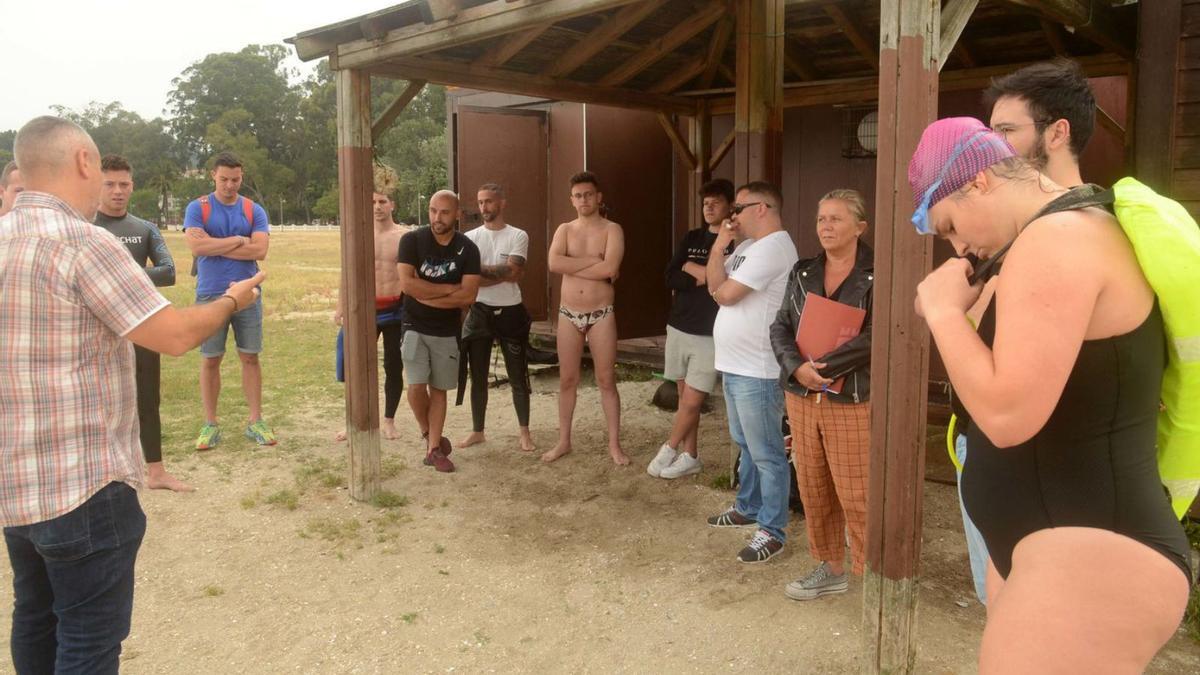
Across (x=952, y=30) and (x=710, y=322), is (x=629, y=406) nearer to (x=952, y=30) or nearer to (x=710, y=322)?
(x=710, y=322)

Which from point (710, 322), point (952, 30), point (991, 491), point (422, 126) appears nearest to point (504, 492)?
point (710, 322)

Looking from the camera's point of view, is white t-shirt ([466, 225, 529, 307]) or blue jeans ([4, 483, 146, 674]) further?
white t-shirt ([466, 225, 529, 307])

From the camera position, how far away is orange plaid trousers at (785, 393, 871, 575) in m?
3.41

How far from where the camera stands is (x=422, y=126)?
141ft

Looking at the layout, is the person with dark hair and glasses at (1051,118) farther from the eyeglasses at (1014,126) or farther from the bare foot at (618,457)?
the bare foot at (618,457)

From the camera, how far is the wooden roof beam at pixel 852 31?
17.5ft

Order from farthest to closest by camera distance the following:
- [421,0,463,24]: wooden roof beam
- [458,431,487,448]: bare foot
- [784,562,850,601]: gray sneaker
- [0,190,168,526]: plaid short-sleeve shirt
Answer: [458,431,487,448]: bare foot
[421,0,463,24]: wooden roof beam
[784,562,850,601]: gray sneaker
[0,190,168,526]: plaid short-sleeve shirt

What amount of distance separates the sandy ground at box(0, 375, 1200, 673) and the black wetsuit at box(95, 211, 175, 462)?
0.39m

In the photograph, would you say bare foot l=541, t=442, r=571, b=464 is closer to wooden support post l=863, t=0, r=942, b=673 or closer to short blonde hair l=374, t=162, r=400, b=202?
short blonde hair l=374, t=162, r=400, b=202

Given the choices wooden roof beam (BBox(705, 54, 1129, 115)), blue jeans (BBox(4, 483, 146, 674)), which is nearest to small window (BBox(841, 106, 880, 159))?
wooden roof beam (BBox(705, 54, 1129, 115))

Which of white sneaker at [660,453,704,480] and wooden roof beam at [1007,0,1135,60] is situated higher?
wooden roof beam at [1007,0,1135,60]

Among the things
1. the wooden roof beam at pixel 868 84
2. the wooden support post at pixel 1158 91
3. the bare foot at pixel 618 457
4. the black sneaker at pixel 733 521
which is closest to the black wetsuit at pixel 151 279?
the bare foot at pixel 618 457

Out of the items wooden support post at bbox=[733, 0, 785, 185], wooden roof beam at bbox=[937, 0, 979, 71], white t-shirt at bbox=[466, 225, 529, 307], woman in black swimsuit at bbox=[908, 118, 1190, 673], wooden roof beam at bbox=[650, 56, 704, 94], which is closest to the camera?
woman in black swimsuit at bbox=[908, 118, 1190, 673]

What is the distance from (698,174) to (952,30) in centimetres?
510
